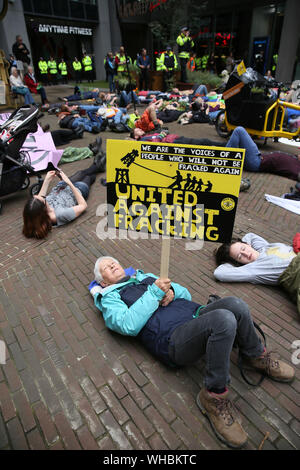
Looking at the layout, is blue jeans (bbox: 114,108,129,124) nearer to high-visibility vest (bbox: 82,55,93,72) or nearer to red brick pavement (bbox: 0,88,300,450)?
red brick pavement (bbox: 0,88,300,450)

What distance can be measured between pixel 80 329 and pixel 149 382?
85 cm

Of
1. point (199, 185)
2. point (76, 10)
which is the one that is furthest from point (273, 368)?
point (76, 10)

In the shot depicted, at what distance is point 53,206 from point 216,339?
350 centimetres

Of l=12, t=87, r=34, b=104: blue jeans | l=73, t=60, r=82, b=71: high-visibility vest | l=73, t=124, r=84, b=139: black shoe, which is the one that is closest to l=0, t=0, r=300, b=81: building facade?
l=73, t=60, r=82, b=71: high-visibility vest

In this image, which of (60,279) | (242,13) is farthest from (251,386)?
(242,13)

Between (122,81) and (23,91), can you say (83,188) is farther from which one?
(122,81)

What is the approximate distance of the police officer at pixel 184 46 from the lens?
46.8ft

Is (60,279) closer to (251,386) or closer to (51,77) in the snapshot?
(251,386)

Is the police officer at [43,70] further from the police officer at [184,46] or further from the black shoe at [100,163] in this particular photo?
the black shoe at [100,163]

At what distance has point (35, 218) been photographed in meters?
4.13

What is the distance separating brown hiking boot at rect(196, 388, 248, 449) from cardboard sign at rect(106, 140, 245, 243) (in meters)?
1.07

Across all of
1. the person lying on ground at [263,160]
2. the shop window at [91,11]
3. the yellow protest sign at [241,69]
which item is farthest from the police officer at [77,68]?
the person lying on ground at [263,160]

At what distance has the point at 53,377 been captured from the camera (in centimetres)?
240

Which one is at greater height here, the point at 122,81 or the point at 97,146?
the point at 122,81
